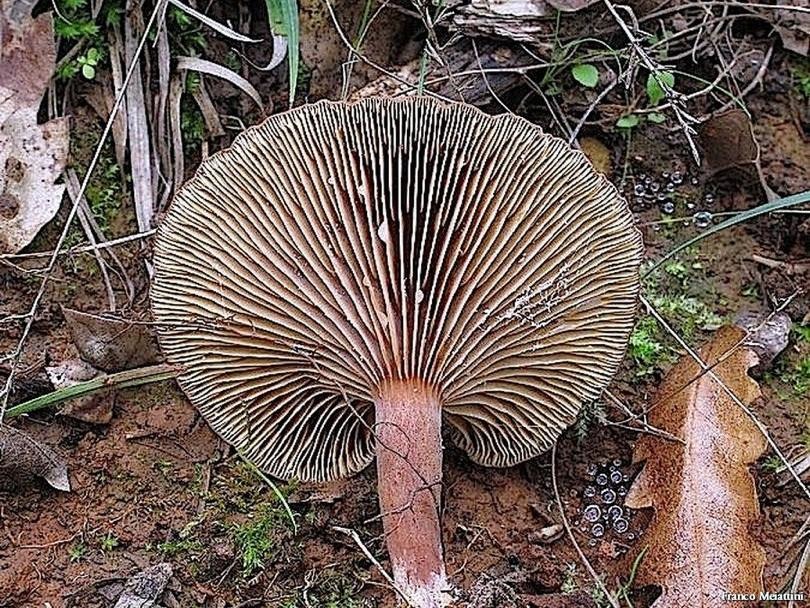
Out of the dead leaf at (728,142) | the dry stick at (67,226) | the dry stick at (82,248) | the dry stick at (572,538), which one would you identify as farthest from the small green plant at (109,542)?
the dead leaf at (728,142)

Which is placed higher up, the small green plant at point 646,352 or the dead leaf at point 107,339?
the dead leaf at point 107,339

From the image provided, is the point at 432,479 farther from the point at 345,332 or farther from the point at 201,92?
the point at 201,92

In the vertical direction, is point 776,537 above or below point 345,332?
below

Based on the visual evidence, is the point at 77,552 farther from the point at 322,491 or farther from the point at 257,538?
the point at 322,491

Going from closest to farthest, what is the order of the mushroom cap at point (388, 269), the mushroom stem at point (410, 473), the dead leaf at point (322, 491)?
the mushroom cap at point (388, 269) < the mushroom stem at point (410, 473) < the dead leaf at point (322, 491)

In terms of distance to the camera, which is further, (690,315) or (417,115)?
(690,315)

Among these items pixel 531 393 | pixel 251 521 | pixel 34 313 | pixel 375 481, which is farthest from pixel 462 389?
pixel 34 313

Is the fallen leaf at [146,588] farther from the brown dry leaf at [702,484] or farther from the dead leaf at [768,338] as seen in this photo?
the dead leaf at [768,338]
